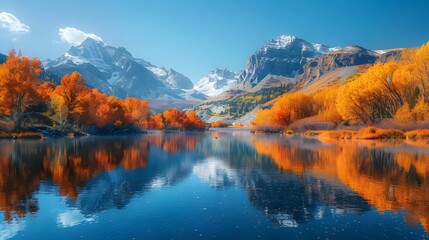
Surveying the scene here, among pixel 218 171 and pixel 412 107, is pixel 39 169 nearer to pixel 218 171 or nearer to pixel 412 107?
pixel 218 171

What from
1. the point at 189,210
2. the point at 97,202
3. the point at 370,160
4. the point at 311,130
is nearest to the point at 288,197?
the point at 189,210

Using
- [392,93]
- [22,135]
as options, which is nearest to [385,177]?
[392,93]

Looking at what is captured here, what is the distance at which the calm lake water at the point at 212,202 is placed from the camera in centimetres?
1830

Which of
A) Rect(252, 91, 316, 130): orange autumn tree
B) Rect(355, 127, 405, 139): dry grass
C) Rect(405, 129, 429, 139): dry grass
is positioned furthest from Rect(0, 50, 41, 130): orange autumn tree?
Rect(252, 91, 316, 130): orange autumn tree

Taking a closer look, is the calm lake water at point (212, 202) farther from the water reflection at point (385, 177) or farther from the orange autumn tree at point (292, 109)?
the orange autumn tree at point (292, 109)

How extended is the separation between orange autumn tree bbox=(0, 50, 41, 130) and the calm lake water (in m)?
53.9

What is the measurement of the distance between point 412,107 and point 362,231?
3670 inches

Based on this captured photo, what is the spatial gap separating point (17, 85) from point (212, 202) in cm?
8035

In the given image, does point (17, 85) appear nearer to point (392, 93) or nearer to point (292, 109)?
point (392, 93)

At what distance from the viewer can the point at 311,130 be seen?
452 ft

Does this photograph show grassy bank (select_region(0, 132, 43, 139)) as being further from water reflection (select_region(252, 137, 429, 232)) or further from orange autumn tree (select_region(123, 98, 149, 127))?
orange autumn tree (select_region(123, 98, 149, 127))

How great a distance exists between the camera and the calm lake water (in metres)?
18.3

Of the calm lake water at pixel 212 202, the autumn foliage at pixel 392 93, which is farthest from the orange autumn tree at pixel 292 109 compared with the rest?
the calm lake water at pixel 212 202

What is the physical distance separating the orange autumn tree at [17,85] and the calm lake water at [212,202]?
53946 millimetres
